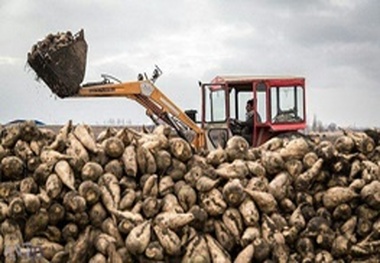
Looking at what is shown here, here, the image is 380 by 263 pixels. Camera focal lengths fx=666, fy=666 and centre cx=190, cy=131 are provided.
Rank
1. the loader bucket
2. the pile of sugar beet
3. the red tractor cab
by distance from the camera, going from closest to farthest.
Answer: the pile of sugar beet
the loader bucket
the red tractor cab

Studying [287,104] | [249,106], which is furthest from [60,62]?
[287,104]

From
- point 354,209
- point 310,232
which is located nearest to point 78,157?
point 310,232

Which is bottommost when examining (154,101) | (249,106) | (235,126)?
(235,126)

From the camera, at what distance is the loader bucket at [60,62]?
11977mm

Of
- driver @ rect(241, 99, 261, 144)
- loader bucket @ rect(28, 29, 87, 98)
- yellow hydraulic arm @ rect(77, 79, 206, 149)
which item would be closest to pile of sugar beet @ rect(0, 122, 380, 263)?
loader bucket @ rect(28, 29, 87, 98)

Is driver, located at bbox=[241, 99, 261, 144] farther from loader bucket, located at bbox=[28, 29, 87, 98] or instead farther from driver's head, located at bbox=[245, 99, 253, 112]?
loader bucket, located at bbox=[28, 29, 87, 98]

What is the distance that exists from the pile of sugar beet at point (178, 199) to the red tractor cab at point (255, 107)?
444 cm

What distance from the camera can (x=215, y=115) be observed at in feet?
43.5

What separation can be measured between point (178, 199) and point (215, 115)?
18.5 feet

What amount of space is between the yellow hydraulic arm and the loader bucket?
84 cm

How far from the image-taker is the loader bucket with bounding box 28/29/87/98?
12.0m

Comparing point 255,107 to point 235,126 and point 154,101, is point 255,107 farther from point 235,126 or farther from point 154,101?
point 154,101

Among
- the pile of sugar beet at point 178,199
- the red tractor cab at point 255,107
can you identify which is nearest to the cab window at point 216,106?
the red tractor cab at point 255,107

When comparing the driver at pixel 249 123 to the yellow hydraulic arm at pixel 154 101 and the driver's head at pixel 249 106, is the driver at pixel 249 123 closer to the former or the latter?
the driver's head at pixel 249 106
